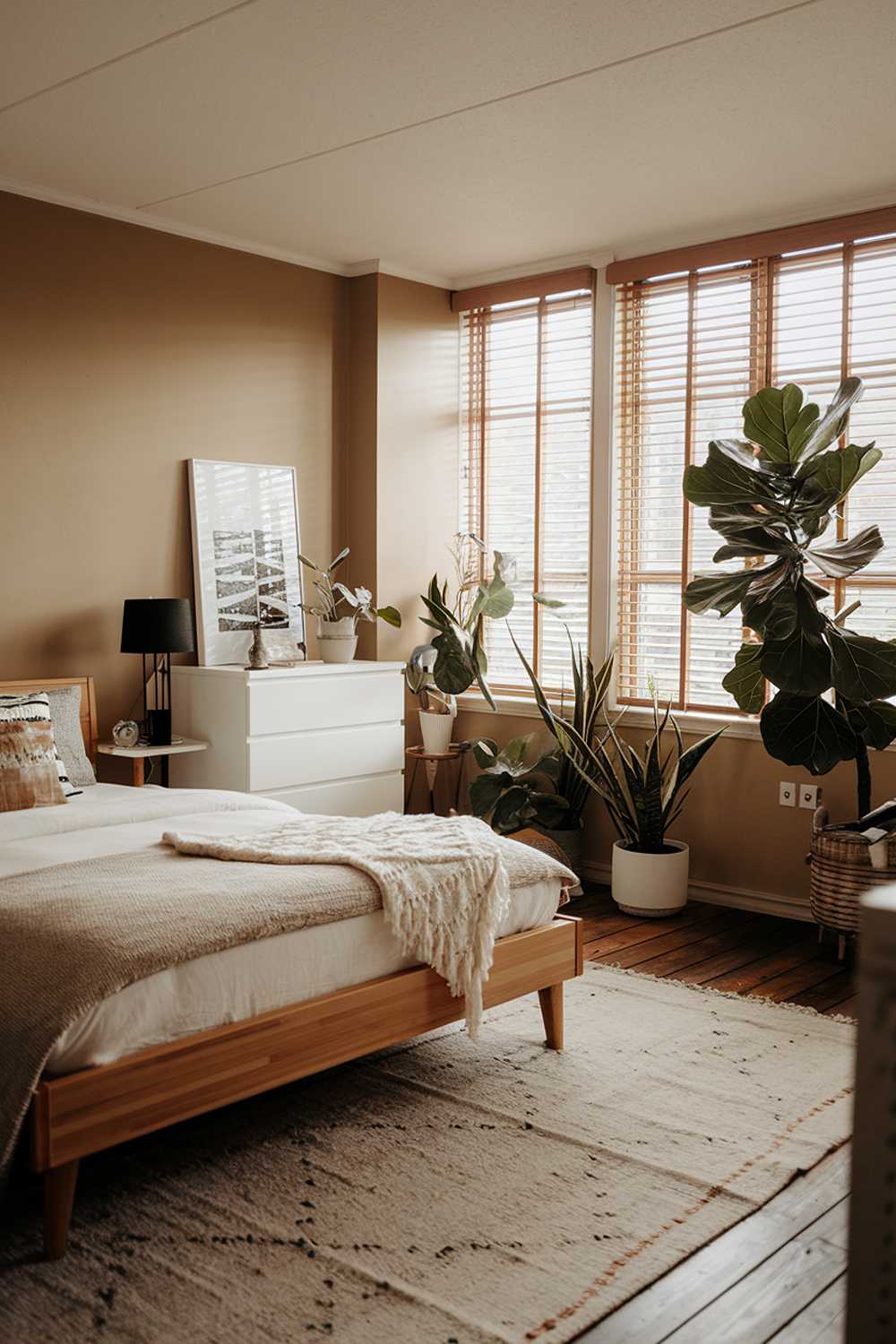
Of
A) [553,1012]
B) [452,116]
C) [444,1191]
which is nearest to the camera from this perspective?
[444,1191]

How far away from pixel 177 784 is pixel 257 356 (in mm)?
1860

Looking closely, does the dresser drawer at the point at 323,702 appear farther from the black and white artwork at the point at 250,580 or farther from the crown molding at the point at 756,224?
the crown molding at the point at 756,224

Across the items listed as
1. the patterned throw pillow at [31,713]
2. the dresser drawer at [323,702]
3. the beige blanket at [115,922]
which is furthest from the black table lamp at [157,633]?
the beige blanket at [115,922]

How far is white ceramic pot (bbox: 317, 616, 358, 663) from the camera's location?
5234mm

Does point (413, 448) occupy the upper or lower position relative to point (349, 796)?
upper

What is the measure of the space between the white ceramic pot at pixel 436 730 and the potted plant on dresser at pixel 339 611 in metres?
0.44

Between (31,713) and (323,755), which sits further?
(323,755)

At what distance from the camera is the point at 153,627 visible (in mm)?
4492

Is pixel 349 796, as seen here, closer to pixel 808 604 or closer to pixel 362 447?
pixel 362 447

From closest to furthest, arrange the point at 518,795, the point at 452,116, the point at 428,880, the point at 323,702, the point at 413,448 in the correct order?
the point at 428,880
the point at 452,116
the point at 323,702
the point at 518,795
the point at 413,448

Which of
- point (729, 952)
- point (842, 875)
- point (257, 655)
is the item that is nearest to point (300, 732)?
point (257, 655)

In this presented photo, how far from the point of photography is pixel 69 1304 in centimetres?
210

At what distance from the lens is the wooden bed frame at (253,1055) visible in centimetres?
220

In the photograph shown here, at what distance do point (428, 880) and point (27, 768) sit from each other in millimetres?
1492
